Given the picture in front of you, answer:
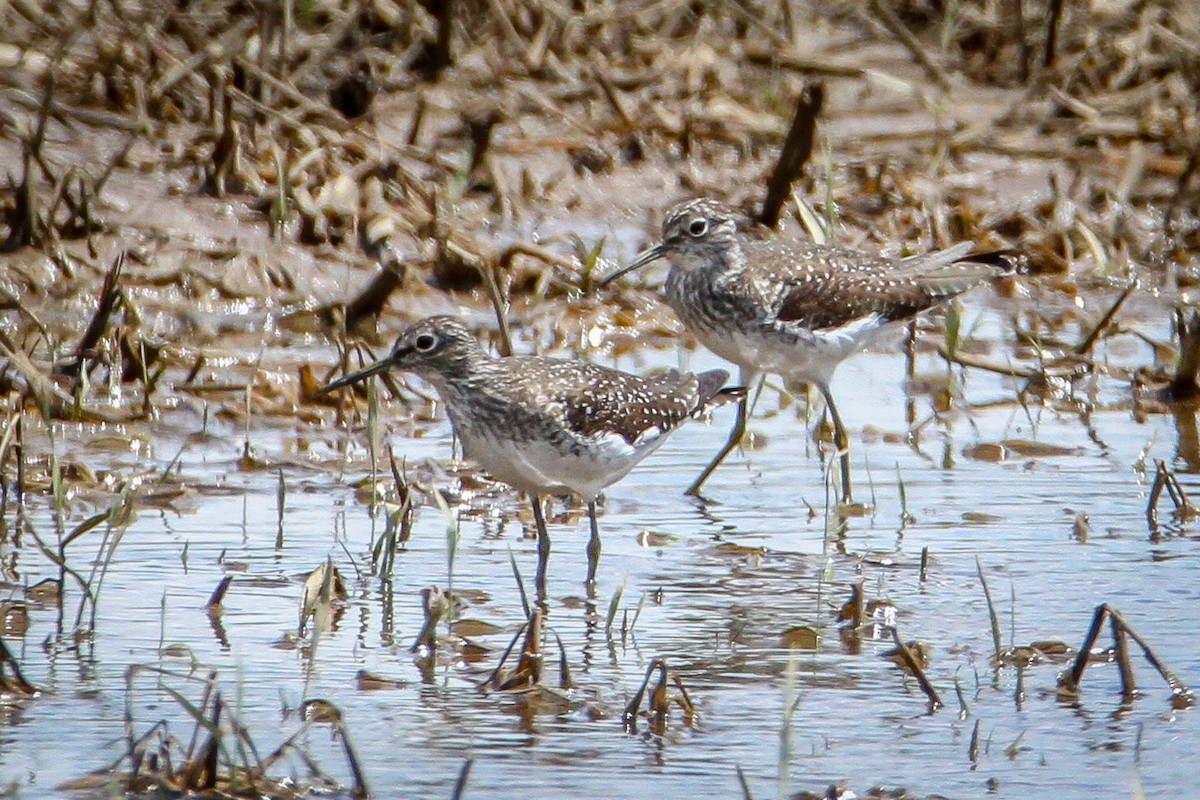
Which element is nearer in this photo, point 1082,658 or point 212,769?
point 212,769

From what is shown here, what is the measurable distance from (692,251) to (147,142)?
3383 millimetres

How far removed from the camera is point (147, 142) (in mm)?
10359

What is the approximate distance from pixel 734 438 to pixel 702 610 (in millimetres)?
2033

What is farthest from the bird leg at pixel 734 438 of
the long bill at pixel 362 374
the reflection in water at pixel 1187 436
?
the reflection in water at pixel 1187 436

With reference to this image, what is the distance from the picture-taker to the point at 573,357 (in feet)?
31.3

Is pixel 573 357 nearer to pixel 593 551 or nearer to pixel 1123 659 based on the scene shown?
pixel 593 551

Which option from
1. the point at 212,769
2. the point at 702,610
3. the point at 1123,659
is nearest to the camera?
the point at 212,769

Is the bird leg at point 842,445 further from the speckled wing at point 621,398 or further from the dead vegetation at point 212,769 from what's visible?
the dead vegetation at point 212,769

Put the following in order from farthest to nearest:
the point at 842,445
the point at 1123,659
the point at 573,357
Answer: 1. the point at 573,357
2. the point at 842,445
3. the point at 1123,659

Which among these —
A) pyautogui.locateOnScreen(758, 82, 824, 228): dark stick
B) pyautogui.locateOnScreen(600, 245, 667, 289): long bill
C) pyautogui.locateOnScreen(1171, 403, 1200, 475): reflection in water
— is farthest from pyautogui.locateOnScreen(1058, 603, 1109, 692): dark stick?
→ pyautogui.locateOnScreen(758, 82, 824, 228): dark stick

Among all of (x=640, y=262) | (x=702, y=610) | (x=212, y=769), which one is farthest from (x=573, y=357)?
(x=212, y=769)

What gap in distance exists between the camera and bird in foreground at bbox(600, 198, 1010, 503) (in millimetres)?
8383

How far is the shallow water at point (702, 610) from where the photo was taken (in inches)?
198

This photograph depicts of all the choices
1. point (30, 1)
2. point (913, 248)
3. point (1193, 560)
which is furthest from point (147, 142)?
point (1193, 560)
